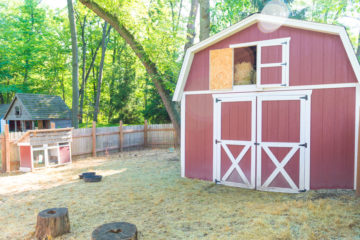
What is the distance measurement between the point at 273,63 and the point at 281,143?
200cm

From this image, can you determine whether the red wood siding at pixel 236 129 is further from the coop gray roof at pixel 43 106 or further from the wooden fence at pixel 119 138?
the coop gray roof at pixel 43 106

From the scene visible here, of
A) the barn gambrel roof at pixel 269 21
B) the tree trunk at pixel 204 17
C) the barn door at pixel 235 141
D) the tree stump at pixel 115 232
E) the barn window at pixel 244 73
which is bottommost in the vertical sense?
the tree stump at pixel 115 232

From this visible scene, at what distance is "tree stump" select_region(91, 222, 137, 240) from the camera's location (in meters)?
3.88

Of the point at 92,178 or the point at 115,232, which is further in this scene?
the point at 92,178

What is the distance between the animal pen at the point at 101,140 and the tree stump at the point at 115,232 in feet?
22.8

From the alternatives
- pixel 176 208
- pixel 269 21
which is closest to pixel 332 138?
pixel 269 21

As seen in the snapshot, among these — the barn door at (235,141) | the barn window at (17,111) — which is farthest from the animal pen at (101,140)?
the barn window at (17,111)

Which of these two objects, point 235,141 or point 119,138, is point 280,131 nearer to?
point 235,141

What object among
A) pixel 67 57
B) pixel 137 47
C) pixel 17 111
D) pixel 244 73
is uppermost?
pixel 67 57

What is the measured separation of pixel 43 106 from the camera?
19984 millimetres

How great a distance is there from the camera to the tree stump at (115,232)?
3881mm

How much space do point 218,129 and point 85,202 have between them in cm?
393

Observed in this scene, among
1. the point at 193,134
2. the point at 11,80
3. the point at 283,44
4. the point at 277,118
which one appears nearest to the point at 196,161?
the point at 193,134

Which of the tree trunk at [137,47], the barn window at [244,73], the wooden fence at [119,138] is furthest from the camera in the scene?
the wooden fence at [119,138]
